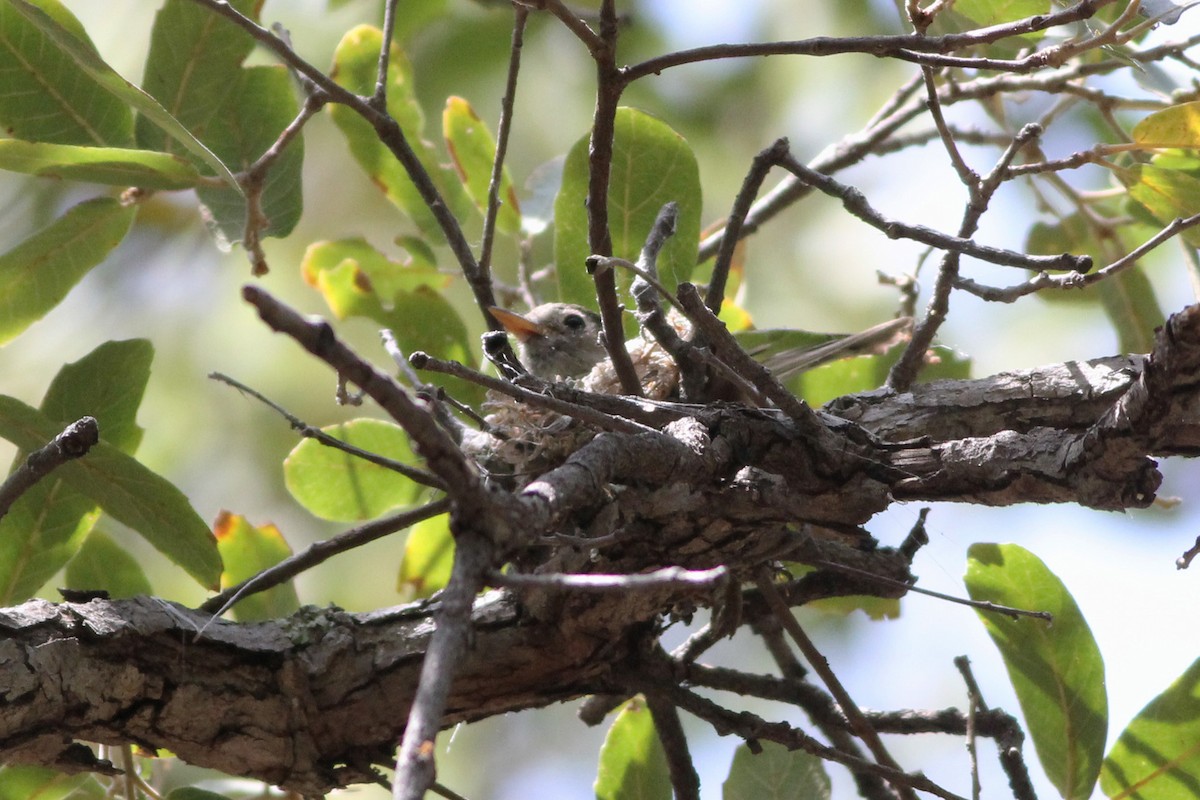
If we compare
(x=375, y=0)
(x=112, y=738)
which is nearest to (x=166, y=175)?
(x=112, y=738)

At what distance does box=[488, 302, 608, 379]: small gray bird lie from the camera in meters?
2.98

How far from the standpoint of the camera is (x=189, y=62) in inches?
82.0

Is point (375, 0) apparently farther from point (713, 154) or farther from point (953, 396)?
point (953, 396)

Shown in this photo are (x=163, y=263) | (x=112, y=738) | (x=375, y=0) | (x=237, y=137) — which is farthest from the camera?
(x=163, y=263)

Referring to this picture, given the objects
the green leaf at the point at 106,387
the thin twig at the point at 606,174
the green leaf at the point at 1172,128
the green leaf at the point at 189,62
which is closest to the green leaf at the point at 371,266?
the green leaf at the point at 189,62

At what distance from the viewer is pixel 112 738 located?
1.67 metres

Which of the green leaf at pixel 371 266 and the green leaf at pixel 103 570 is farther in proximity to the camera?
the green leaf at pixel 371 266

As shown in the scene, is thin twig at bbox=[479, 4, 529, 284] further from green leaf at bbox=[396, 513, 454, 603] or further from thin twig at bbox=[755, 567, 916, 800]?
thin twig at bbox=[755, 567, 916, 800]

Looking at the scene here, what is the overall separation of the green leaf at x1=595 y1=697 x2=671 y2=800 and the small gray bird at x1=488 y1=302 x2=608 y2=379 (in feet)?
3.70

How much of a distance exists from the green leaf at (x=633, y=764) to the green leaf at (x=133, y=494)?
2.89ft

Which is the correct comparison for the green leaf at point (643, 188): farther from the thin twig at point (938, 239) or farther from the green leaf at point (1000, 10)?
the green leaf at point (1000, 10)

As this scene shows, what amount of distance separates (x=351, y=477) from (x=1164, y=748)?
174 centimetres

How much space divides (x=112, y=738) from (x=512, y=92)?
1373mm

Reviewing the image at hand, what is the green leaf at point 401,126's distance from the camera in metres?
2.59
